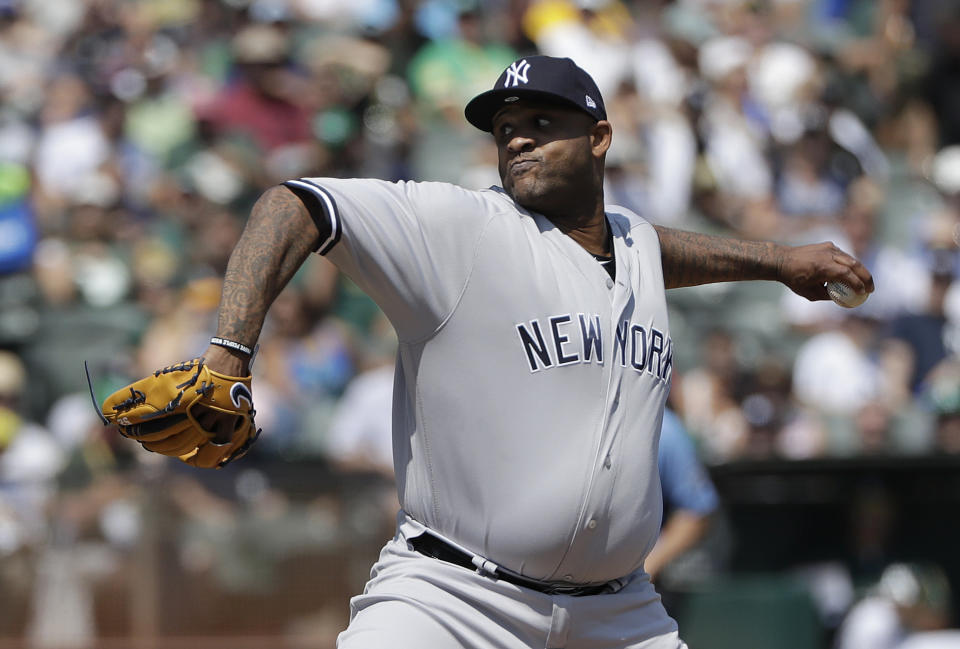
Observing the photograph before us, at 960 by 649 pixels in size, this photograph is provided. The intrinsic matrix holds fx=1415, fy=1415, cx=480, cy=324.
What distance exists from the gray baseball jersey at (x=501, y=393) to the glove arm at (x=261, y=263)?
0.18 meters

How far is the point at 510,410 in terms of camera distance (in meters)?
3.48

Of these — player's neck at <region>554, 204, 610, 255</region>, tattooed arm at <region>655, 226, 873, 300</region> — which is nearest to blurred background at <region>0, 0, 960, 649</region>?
tattooed arm at <region>655, 226, 873, 300</region>

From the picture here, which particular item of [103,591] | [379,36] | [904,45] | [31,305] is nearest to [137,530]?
[103,591]

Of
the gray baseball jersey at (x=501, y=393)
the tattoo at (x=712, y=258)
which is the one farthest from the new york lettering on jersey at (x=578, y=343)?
the tattoo at (x=712, y=258)

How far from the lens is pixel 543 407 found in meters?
3.51

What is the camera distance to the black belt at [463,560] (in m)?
3.52

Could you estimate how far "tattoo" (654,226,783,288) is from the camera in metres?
4.18

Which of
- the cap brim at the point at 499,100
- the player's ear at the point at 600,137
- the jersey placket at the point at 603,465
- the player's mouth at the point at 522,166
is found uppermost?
the cap brim at the point at 499,100

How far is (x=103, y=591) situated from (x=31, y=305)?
2.66 meters

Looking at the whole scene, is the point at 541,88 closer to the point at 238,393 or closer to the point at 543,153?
the point at 543,153

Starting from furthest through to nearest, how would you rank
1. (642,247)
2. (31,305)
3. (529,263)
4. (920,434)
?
(31,305) < (920,434) < (642,247) < (529,263)

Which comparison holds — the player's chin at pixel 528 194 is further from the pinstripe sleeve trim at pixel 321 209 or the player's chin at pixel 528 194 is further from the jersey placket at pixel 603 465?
the pinstripe sleeve trim at pixel 321 209

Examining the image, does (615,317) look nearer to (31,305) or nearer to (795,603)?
(795,603)

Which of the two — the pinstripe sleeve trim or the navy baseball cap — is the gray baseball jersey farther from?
the navy baseball cap
